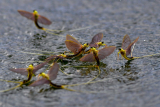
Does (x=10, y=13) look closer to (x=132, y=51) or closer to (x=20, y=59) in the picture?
(x=20, y=59)

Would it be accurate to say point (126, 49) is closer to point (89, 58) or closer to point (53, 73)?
point (89, 58)

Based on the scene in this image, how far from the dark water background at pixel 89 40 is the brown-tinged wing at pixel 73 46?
0.11m

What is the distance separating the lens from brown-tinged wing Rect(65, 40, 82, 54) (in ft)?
7.87

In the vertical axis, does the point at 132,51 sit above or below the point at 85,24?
below

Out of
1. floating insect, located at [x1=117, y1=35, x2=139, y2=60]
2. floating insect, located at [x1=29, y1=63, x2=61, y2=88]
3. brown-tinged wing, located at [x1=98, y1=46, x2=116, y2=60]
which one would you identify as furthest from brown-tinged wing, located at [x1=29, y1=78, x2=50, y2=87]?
floating insect, located at [x1=117, y1=35, x2=139, y2=60]

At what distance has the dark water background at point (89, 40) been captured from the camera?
178 cm

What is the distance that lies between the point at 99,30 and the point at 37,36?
77 cm

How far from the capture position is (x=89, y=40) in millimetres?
2953

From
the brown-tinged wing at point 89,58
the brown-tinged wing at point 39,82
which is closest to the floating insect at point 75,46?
the brown-tinged wing at point 89,58

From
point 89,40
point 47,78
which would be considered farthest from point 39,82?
point 89,40

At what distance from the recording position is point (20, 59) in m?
2.48

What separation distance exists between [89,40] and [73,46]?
1.87 ft

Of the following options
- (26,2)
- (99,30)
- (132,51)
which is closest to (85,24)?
(99,30)

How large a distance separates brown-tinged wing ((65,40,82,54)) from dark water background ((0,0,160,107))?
112 millimetres
